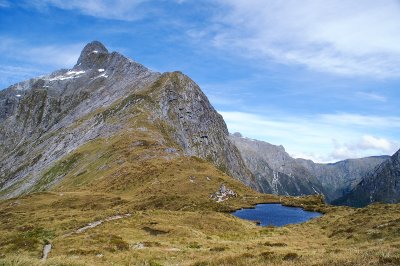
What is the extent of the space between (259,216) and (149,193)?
36.3 meters

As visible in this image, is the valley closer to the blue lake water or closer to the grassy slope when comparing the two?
the grassy slope

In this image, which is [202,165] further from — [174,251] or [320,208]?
[174,251]

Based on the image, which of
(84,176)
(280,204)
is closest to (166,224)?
(280,204)

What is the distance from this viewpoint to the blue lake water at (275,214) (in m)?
87.5

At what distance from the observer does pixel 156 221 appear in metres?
62.3

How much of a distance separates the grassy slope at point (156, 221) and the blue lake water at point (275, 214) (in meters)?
4.73

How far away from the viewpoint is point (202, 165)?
144250mm

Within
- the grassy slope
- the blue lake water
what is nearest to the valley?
the grassy slope

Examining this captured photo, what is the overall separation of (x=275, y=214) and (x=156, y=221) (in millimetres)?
43755

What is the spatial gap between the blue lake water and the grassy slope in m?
4.73

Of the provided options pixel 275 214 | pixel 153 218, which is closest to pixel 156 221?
pixel 153 218

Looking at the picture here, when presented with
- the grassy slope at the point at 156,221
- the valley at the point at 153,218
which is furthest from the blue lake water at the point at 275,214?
the grassy slope at the point at 156,221

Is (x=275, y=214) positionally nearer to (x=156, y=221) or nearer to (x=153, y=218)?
(x=153, y=218)

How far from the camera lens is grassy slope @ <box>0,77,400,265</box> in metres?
32.8
